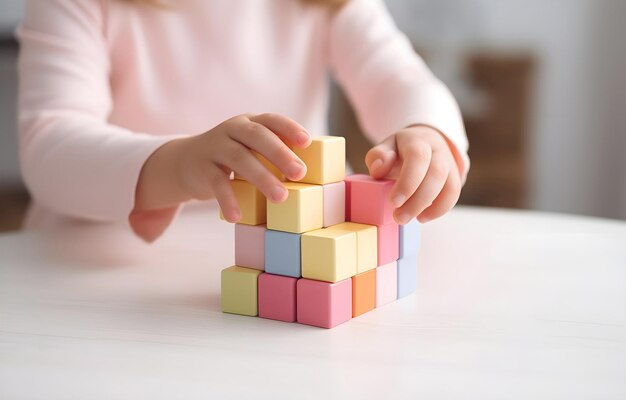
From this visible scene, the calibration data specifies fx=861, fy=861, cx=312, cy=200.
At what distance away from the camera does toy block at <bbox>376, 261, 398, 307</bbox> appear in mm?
686

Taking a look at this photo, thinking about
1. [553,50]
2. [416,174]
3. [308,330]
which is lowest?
[308,330]

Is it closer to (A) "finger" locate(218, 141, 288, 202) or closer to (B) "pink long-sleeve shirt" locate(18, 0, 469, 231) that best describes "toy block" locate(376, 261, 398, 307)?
(A) "finger" locate(218, 141, 288, 202)

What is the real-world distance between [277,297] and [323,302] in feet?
0.13

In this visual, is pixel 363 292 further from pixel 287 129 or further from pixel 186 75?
pixel 186 75

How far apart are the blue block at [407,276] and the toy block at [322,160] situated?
95 mm

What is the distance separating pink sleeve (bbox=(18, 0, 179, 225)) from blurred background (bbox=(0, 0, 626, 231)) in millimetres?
1435

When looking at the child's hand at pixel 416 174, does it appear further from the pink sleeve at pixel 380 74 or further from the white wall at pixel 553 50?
the white wall at pixel 553 50

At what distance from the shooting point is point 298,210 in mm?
636

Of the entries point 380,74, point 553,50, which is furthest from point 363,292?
point 553,50

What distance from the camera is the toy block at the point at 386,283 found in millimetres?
686

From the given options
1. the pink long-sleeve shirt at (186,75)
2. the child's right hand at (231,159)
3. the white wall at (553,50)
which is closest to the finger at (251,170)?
the child's right hand at (231,159)

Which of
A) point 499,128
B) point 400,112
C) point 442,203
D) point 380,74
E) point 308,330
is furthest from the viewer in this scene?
point 499,128

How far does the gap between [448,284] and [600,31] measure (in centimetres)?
199

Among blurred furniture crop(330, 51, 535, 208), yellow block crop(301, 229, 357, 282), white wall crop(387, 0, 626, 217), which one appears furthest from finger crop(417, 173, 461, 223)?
white wall crop(387, 0, 626, 217)
